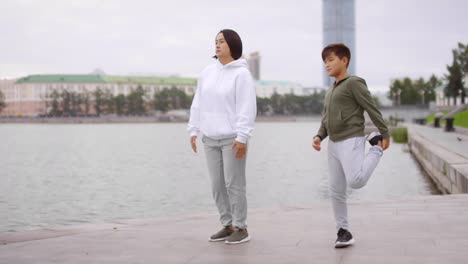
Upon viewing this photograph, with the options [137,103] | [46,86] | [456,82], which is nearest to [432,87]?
[456,82]

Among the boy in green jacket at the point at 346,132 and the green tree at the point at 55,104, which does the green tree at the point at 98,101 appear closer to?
the green tree at the point at 55,104

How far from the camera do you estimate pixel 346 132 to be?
19.2ft

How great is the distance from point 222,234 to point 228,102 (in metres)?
1.35

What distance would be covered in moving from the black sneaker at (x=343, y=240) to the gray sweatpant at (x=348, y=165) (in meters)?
0.07

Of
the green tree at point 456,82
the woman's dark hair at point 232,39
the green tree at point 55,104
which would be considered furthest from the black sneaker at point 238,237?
the green tree at point 55,104

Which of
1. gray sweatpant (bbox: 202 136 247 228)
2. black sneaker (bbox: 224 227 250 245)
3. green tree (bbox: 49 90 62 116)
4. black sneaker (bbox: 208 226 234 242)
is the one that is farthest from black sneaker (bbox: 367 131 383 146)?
green tree (bbox: 49 90 62 116)

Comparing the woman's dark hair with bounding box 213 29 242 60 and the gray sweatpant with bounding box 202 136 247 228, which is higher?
the woman's dark hair with bounding box 213 29 242 60

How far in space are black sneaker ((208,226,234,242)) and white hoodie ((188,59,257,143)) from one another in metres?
0.98

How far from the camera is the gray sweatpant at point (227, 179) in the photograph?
20.4ft

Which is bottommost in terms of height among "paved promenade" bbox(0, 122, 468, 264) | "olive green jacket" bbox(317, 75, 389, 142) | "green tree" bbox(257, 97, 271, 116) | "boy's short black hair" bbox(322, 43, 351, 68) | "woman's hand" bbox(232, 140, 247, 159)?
"green tree" bbox(257, 97, 271, 116)

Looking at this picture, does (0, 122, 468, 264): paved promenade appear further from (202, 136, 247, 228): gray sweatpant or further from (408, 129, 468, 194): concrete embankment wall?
(408, 129, 468, 194): concrete embankment wall

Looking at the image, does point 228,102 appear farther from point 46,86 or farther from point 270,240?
point 46,86

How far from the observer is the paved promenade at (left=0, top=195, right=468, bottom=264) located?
554 centimetres

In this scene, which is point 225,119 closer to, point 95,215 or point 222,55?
point 222,55
